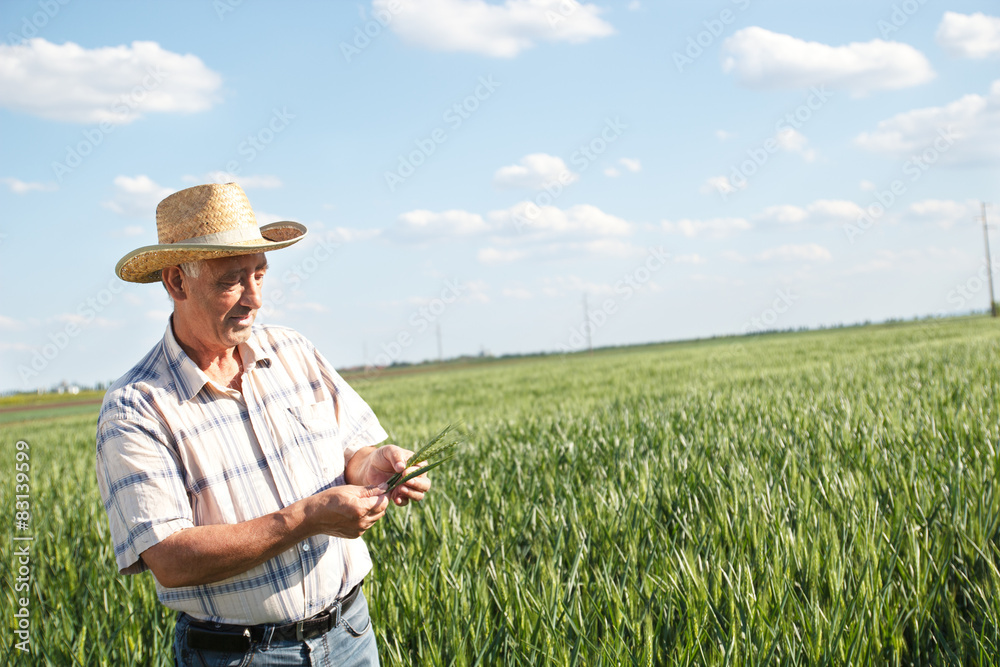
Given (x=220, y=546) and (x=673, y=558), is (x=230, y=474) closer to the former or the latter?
→ (x=220, y=546)

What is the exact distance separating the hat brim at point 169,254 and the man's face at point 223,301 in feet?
0.13

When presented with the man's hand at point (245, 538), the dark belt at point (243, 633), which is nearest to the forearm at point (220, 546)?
the man's hand at point (245, 538)

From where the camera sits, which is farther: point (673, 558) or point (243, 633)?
point (673, 558)

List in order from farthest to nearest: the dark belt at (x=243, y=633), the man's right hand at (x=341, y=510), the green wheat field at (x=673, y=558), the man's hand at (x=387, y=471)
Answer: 1. the green wheat field at (x=673, y=558)
2. the man's hand at (x=387, y=471)
3. the dark belt at (x=243, y=633)
4. the man's right hand at (x=341, y=510)

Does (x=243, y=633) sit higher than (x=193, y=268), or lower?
lower

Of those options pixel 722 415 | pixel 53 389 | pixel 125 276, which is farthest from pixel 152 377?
pixel 53 389

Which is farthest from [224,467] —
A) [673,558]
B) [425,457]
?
[673,558]

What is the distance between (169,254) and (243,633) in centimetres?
105

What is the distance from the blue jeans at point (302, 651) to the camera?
1795 millimetres

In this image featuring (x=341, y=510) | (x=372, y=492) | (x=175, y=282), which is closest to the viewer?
(x=341, y=510)

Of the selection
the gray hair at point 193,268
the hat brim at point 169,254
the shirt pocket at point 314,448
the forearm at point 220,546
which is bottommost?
the forearm at point 220,546

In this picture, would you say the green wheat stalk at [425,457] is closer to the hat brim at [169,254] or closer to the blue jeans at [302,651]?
the blue jeans at [302,651]

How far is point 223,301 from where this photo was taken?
6.08 ft

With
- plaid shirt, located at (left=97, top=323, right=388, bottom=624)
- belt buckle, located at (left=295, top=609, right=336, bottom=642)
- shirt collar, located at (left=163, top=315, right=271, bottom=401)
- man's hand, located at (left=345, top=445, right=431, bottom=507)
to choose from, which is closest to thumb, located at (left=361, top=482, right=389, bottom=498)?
man's hand, located at (left=345, top=445, right=431, bottom=507)
